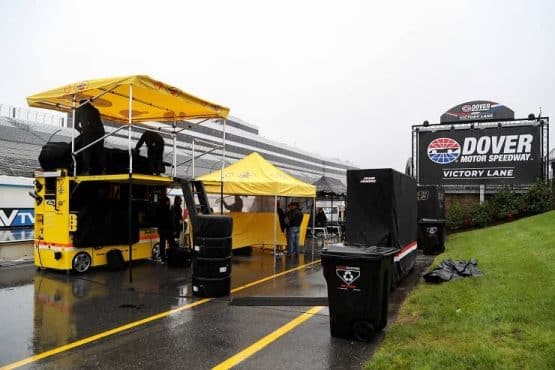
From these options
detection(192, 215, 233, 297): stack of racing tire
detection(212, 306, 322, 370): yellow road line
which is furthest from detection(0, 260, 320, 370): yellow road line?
detection(212, 306, 322, 370): yellow road line

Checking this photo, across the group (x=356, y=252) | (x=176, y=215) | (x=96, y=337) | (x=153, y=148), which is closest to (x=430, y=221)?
(x=176, y=215)

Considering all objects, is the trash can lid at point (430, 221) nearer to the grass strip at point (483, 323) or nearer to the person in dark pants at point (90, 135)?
the grass strip at point (483, 323)

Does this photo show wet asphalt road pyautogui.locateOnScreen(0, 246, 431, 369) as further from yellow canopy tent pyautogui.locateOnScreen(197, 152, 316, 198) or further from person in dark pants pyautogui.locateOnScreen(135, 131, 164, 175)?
yellow canopy tent pyautogui.locateOnScreen(197, 152, 316, 198)

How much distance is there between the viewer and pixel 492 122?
21.7 m

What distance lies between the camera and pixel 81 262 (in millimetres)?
10820

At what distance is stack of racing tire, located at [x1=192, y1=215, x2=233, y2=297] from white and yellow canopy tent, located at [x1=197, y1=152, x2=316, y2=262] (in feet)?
11.2

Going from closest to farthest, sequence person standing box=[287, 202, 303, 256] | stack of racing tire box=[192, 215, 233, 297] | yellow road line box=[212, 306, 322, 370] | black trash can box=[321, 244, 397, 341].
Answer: yellow road line box=[212, 306, 322, 370] → black trash can box=[321, 244, 397, 341] → stack of racing tire box=[192, 215, 233, 297] → person standing box=[287, 202, 303, 256]

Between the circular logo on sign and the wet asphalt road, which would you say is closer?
the wet asphalt road

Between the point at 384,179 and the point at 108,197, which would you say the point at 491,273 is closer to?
the point at 384,179

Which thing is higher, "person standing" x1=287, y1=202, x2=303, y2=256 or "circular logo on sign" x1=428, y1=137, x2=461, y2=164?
"circular logo on sign" x1=428, y1=137, x2=461, y2=164

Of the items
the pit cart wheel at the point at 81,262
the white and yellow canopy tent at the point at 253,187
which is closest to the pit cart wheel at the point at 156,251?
the pit cart wheel at the point at 81,262

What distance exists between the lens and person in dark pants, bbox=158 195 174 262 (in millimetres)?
12352

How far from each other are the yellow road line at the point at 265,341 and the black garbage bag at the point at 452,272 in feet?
9.18

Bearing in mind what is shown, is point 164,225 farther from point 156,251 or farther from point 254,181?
point 254,181
